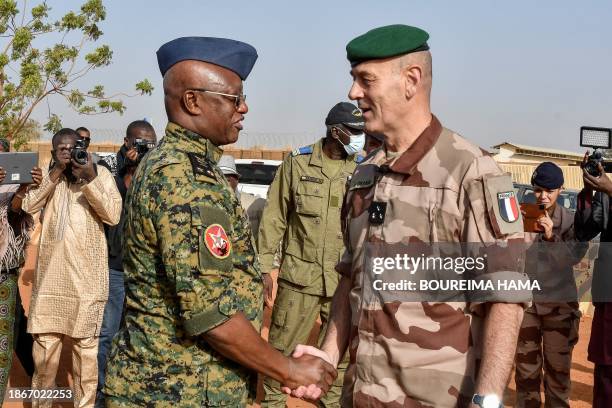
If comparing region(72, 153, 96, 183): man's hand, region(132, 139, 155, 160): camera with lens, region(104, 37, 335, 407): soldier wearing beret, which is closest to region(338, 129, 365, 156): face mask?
region(132, 139, 155, 160): camera with lens

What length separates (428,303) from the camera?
2689 millimetres

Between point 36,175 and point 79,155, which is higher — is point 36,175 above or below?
below

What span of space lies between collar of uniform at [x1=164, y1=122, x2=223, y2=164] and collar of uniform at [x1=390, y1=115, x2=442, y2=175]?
0.70 meters

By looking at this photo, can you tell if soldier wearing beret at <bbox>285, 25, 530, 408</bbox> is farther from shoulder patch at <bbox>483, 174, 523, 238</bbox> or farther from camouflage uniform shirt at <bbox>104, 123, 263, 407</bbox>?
camouflage uniform shirt at <bbox>104, 123, 263, 407</bbox>

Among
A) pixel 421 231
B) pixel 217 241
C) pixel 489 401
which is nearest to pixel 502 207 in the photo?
pixel 421 231

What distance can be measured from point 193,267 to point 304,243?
10.4 ft

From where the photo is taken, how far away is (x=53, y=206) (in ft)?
18.9

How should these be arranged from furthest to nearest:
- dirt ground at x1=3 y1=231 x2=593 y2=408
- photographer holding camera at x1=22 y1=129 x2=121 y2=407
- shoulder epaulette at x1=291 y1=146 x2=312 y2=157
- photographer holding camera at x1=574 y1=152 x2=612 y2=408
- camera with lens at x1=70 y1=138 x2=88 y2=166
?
dirt ground at x1=3 y1=231 x2=593 y2=408 → shoulder epaulette at x1=291 y1=146 x2=312 y2=157 → photographer holding camera at x1=22 y1=129 x2=121 y2=407 → camera with lens at x1=70 y1=138 x2=88 y2=166 → photographer holding camera at x1=574 y1=152 x2=612 y2=408

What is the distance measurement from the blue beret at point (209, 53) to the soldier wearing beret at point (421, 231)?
1.50ft

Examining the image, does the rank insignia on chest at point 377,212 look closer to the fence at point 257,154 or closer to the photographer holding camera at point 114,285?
the photographer holding camera at point 114,285

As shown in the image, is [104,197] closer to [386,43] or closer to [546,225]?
[546,225]

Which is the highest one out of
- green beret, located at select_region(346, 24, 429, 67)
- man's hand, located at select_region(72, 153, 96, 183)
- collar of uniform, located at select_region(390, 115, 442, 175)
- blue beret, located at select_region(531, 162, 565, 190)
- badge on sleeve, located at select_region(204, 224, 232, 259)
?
blue beret, located at select_region(531, 162, 565, 190)

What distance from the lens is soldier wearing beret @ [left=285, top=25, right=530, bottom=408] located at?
2510 millimetres

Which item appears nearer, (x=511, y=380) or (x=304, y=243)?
(x=304, y=243)
